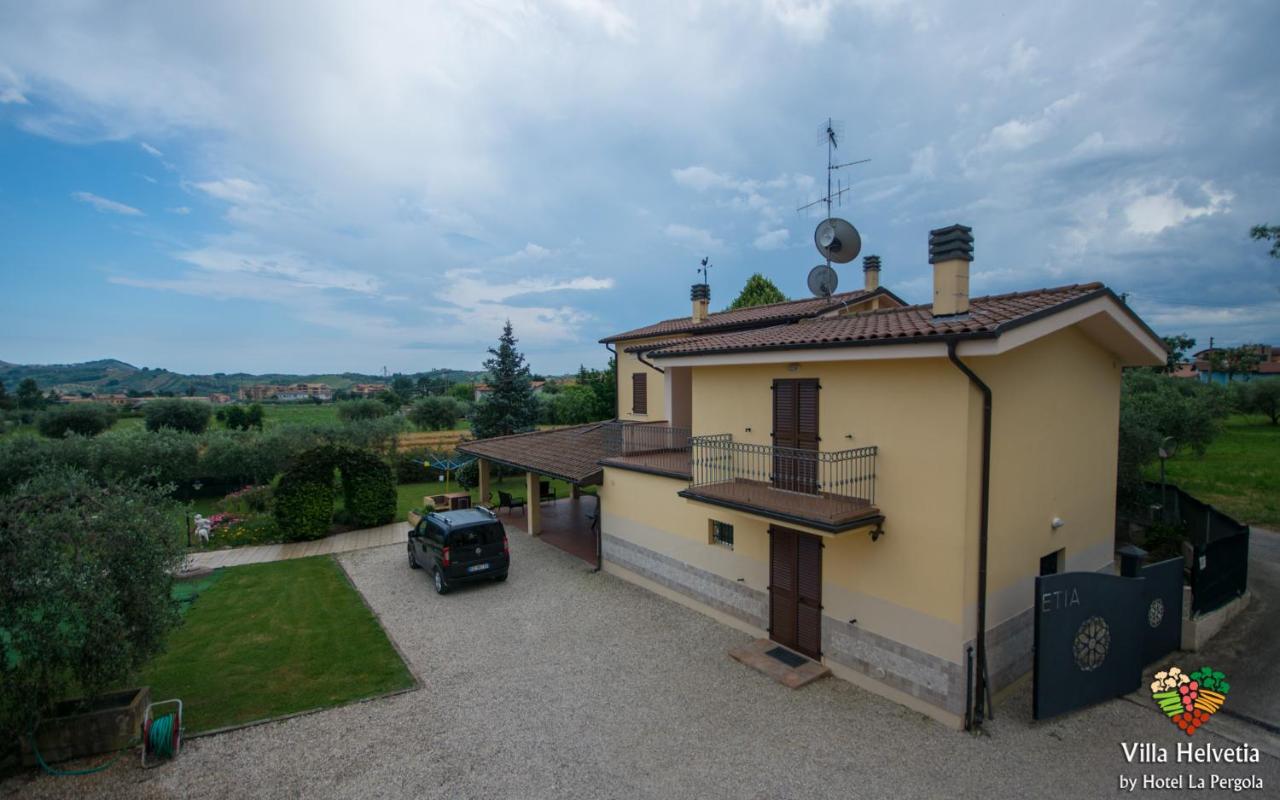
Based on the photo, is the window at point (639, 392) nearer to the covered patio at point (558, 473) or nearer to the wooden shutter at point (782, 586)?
the covered patio at point (558, 473)

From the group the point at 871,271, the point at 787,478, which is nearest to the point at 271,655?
the point at 787,478

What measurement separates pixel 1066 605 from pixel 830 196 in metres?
10.2

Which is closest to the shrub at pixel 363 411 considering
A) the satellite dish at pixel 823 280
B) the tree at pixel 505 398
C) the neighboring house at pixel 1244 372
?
the tree at pixel 505 398

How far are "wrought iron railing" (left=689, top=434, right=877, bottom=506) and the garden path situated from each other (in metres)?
11.6

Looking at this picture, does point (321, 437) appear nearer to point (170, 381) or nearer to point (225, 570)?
point (225, 570)

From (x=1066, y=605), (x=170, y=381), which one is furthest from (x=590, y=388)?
(x=170, y=381)

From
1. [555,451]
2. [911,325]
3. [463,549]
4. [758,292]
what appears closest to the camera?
[911,325]

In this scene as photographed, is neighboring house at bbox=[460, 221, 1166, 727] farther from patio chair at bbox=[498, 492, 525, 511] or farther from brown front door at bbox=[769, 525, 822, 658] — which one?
patio chair at bbox=[498, 492, 525, 511]

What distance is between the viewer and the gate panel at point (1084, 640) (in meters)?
7.84

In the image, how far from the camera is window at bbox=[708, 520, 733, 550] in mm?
11391

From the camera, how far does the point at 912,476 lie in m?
8.20

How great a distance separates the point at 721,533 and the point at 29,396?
74.2 metres

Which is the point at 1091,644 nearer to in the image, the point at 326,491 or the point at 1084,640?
the point at 1084,640

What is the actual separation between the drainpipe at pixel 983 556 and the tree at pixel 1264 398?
51.4 metres
